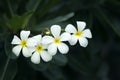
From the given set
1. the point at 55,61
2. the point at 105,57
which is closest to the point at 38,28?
the point at 55,61

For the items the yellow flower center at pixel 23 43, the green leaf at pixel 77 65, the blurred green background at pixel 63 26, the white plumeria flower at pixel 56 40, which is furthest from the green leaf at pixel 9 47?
the green leaf at pixel 77 65

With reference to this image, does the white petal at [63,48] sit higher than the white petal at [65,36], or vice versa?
the white petal at [65,36]

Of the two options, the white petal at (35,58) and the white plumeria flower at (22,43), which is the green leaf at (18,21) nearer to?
the white plumeria flower at (22,43)

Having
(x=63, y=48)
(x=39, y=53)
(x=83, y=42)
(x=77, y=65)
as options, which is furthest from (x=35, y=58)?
(x=77, y=65)

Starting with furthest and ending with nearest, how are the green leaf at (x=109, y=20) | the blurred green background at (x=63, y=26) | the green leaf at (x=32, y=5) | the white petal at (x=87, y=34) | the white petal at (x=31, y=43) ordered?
the green leaf at (x=109, y=20), the green leaf at (x=32, y=5), the blurred green background at (x=63, y=26), the white petal at (x=87, y=34), the white petal at (x=31, y=43)

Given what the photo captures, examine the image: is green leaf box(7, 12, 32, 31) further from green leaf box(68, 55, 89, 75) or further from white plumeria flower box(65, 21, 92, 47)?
green leaf box(68, 55, 89, 75)

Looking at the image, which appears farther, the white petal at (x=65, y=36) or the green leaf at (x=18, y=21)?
the green leaf at (x=18, y=21)

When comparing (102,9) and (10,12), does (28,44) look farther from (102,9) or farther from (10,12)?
(102,9)

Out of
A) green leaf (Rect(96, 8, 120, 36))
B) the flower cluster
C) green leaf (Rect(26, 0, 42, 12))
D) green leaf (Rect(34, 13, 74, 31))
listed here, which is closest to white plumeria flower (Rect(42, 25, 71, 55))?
the flower cluster
